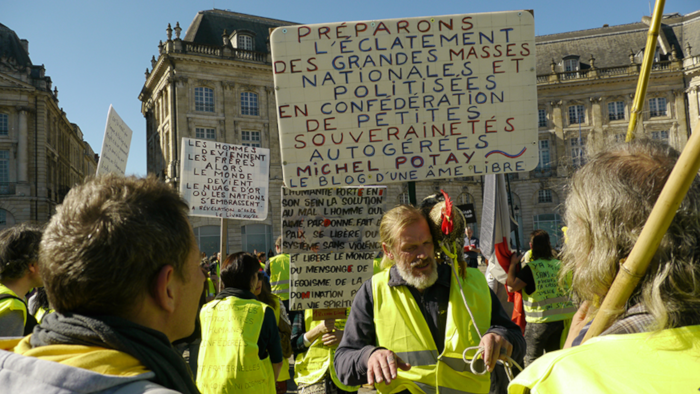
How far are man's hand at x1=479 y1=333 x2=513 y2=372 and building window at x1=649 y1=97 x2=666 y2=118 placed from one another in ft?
147

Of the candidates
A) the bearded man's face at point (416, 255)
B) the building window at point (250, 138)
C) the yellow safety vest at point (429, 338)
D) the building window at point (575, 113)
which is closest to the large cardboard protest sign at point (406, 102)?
the bearded man's face at point (416, 255)

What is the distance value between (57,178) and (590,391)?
4600 centimetres

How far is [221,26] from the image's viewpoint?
36.4 metres

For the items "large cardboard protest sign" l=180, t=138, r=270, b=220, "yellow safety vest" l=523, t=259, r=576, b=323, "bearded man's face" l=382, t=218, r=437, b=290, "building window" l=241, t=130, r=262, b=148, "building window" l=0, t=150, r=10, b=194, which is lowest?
"yellow safety vest" l=523, t=259, r=576, b=323

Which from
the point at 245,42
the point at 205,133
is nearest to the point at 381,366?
the point at 205,133

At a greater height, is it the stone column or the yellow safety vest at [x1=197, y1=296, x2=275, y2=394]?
the stone column

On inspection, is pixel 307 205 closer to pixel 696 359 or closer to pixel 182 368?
pixel 182 368

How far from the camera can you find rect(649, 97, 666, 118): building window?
4019 centimetres

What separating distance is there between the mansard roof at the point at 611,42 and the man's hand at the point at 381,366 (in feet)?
148

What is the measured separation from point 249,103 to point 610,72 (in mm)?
28779

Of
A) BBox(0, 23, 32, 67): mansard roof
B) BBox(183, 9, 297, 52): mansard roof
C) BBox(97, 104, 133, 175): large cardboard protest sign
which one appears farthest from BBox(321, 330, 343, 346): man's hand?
BBox(0, 23, 32, 67): mansard roof

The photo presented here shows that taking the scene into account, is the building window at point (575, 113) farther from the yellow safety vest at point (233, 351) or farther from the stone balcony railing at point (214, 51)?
the yellow safety vest at point (233, 351)

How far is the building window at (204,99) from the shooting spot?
104ft

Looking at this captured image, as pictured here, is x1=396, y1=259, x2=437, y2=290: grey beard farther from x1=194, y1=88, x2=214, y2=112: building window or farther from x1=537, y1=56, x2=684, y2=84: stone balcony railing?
x1=537, y1=56, x2=684, y2=84: stone balcony railing
